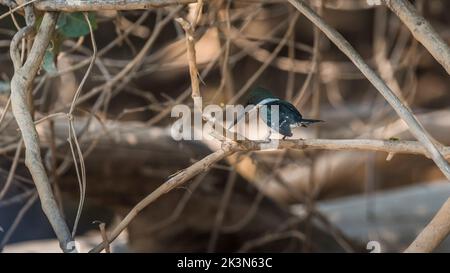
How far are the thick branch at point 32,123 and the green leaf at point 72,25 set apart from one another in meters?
0.28

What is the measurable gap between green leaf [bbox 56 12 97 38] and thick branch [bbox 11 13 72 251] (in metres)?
0.28

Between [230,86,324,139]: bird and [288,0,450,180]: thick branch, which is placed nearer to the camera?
[288,0,450,180]: thick branch

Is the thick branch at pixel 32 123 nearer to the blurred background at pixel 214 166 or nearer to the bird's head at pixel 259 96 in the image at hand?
the blurred background at pixel 214 166

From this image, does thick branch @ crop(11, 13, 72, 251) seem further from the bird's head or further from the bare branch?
the bare branch

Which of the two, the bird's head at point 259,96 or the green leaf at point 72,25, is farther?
the green leaf at point 72,25

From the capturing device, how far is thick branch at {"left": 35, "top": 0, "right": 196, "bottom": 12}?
1529mm

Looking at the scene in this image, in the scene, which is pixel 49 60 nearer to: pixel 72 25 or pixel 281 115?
pixel 72 25

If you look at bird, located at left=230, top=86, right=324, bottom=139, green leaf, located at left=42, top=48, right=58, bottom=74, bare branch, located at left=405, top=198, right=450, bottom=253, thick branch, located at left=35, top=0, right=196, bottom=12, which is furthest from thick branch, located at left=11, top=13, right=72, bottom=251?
bare branch, located at left=405, top=198, right=450, bottom=253

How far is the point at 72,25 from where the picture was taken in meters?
1.92

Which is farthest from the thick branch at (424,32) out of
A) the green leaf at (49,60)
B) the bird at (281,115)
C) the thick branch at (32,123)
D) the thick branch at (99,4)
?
the green leaf at (49,60)

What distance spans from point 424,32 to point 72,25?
858mm

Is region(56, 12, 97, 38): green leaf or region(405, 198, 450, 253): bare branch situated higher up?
region(56, 12, 97, 38): green leaf

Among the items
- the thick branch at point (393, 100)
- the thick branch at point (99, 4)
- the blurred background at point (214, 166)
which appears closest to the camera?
the thick branch at point (393, 100)

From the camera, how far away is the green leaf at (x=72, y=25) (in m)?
1.91
